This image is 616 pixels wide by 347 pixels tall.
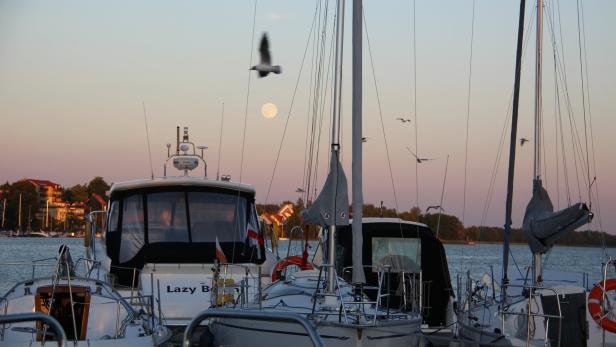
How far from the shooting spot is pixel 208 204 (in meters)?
18.2

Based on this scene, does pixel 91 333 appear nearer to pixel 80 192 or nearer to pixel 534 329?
pixel 534 329

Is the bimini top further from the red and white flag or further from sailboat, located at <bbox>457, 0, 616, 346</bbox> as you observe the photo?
sailboat, located at <bbox>457, 0, 616, 346</bbox>

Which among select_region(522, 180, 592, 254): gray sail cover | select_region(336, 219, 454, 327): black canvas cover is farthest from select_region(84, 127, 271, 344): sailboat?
select_region(522, 180, 592, 254): gray sail cover

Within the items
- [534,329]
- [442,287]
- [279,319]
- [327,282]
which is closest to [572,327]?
[534,329]

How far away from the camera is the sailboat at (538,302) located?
45.4ft

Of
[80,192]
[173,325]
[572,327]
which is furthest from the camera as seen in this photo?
[80,192]

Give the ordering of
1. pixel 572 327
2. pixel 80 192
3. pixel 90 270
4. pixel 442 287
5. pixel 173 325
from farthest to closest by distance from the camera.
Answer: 1. pixel 80 192
2. pixel 442 287
3. pixel 90 270
4. pixel 173 325
5. pixel 572 327

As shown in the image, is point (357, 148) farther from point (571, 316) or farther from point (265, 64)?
point (571, 316)

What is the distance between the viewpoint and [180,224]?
18016 mm

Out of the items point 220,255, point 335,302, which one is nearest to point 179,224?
point 220,255

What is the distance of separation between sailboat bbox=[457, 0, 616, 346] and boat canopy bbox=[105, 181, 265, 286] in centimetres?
414

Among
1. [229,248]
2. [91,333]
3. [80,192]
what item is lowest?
[91,333]

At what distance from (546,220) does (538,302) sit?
6.08 ft

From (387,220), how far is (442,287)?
1743 mm
